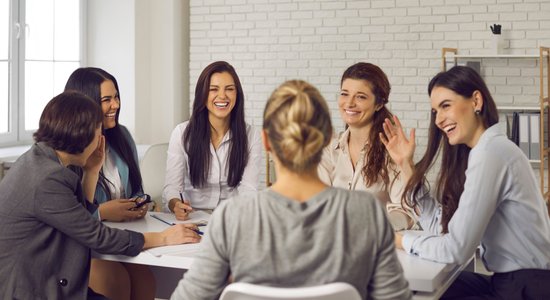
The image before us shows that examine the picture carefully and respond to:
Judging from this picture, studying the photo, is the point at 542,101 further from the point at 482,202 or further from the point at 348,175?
the point at 482,202

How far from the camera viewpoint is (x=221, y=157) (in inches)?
149

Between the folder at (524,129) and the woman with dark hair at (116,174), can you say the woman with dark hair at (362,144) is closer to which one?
the woman with dark hair at (116,174)

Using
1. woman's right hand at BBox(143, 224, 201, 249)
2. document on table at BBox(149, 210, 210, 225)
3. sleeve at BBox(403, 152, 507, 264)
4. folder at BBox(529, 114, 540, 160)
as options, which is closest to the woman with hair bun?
sleeve at BBox(403, 152, 507, 264)

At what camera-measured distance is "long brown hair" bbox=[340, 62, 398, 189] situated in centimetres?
333

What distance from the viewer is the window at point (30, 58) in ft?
18.9

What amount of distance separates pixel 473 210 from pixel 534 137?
3.73m

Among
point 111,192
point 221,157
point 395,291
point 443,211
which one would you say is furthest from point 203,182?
point 395,291

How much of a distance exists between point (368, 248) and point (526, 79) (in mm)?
4680

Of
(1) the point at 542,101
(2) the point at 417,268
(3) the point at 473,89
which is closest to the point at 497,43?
(1) the point at 542,101

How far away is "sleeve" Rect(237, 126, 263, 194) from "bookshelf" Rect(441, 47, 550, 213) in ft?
8.57

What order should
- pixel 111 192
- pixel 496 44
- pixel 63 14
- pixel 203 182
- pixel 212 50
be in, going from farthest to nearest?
pixel 212 50 < pixel 63 14 < pixel 496 44 < pixel 203 182 < pixel 111 192

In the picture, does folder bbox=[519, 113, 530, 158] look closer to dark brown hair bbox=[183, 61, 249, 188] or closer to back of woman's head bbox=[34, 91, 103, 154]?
dark brown hair bbox=[183, 61, 249, 188]

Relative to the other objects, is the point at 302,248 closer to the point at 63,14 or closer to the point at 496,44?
the point at 496,44

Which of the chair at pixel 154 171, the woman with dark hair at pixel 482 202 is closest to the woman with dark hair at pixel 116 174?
the chair at pixel 154 171
